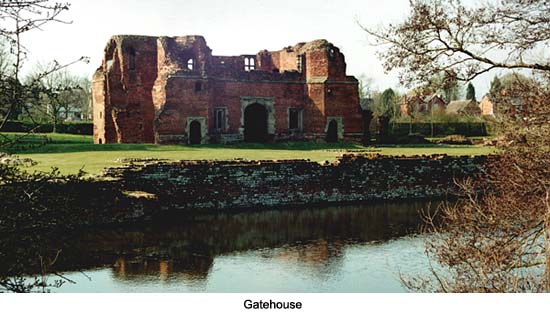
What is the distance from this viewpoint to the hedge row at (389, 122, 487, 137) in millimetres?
39344

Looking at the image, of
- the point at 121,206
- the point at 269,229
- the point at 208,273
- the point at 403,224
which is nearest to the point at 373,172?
the point at 403,224

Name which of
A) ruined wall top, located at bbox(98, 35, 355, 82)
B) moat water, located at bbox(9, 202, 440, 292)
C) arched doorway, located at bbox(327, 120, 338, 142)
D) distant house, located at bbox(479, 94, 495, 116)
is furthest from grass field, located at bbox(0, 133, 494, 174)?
distant house, located at bbox(479, 94, 495, 116)

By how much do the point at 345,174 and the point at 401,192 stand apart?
7.32ft

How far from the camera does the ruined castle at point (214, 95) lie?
86.4 feet

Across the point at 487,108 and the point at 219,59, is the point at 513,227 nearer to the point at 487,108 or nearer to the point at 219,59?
the point at 487,108

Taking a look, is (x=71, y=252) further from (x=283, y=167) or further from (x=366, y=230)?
(x=283, y=167)

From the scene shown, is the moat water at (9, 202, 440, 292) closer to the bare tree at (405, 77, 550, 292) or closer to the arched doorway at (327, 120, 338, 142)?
the bare tree at (405, 77, 550, 292)

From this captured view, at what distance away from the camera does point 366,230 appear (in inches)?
545

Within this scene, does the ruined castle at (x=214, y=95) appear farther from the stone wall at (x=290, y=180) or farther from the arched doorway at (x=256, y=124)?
the stone wall at (x=290, y=180)

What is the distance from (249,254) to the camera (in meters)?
11.6

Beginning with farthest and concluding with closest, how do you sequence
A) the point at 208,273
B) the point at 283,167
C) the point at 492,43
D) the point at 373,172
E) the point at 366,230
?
the point at 373,172
the point at 283,167
the point at 366,230
the point at 208,273
the point at 492,43

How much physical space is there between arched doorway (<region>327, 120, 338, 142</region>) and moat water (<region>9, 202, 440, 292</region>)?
550 inches

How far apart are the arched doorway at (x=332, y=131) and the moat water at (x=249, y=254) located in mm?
13970

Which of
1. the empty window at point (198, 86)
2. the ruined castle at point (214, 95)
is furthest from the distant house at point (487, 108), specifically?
the empty window at point (198, 86)
